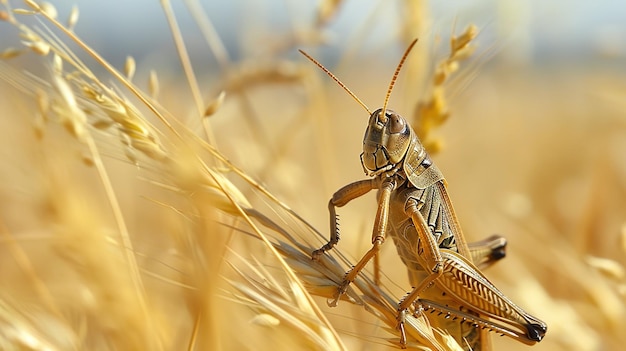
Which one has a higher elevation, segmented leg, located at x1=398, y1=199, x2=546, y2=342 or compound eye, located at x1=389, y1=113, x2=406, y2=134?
compound eye, located at x1=389, y1=113, x2=406, y2=134

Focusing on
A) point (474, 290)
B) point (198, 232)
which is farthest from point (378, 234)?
point (198, 232)

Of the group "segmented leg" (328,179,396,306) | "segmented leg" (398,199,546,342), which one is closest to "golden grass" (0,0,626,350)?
"segmented leg" (328,179,396,306)

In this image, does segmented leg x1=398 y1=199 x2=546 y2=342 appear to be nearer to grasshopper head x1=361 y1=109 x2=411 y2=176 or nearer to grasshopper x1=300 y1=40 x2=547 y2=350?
grasshopper x1=300 y1=40 x2=547 y2=350

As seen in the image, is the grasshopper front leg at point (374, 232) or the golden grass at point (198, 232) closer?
the golden grass at point (198, 232)

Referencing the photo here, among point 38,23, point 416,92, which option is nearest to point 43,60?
point 38,23

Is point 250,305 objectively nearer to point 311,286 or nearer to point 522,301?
point 311,286

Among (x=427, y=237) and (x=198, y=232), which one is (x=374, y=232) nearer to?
(x=427, y=237)

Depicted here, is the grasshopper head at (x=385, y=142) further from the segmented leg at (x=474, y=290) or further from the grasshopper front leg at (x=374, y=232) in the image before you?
the segmented leg at (x=474, y=290)

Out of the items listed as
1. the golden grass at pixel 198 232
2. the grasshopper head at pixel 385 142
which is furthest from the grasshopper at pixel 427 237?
the golden grass at pixel 198 232
